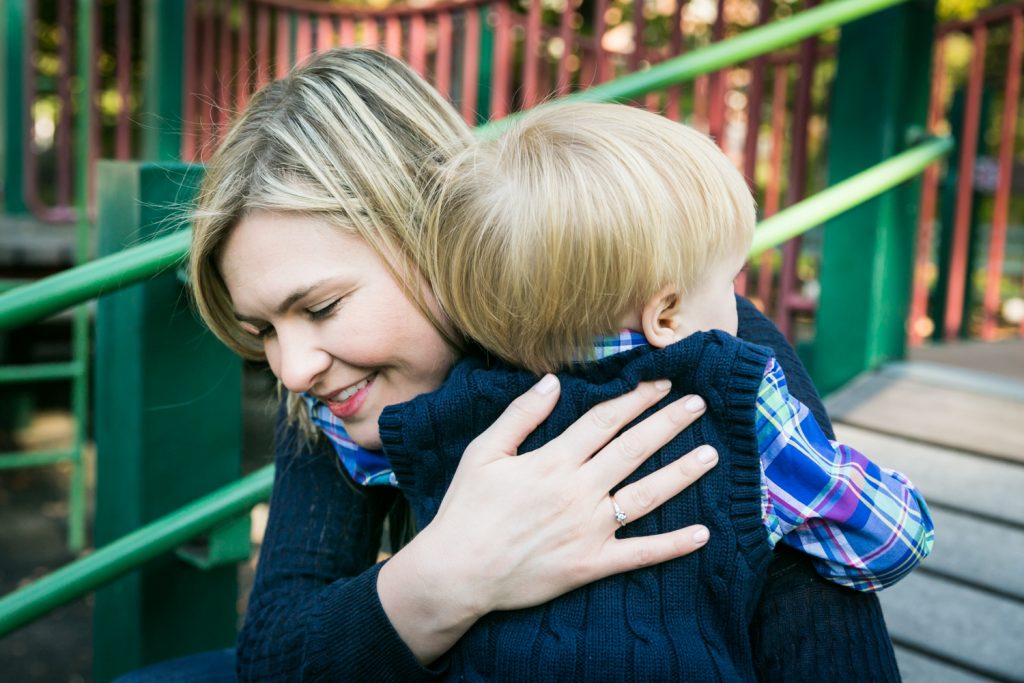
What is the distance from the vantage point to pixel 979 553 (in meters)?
1.76

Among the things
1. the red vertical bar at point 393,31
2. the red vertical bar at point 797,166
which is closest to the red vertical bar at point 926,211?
the red vertical bar at point 797,166

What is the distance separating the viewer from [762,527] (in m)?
0.98

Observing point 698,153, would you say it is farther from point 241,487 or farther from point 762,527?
point 241,487

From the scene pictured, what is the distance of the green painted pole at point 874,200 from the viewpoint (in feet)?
7.35

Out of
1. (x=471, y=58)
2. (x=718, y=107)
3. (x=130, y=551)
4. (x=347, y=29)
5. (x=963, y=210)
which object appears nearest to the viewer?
(x=130, y=551)

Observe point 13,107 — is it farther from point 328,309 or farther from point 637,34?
point 328,309

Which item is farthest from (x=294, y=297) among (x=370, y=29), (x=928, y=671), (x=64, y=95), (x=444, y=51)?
(x=64, y=95)

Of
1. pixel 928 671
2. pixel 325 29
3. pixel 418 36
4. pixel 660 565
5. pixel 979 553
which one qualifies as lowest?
pixel 928 671

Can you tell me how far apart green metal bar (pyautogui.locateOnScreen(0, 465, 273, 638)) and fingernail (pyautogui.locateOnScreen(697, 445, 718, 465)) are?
0.90 meters

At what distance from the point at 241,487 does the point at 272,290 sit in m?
0.67

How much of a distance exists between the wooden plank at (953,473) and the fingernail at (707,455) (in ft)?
3.68

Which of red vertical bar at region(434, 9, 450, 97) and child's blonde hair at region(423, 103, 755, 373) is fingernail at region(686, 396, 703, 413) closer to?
child's blonde hair at region(423, 103, 755, 373)

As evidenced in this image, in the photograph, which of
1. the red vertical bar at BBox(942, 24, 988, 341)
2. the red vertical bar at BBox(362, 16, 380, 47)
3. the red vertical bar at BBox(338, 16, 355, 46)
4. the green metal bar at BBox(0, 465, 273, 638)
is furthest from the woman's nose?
the red vertical bar at BBox(338, 16, 355, 46)

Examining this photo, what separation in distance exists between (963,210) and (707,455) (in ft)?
11.5
